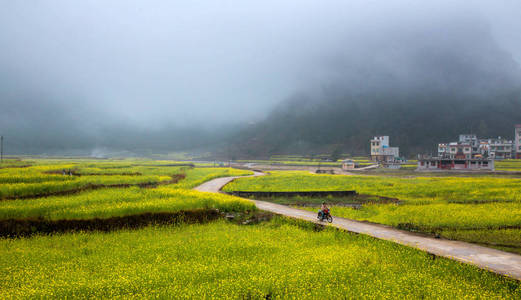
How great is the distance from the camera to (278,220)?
16969 mm

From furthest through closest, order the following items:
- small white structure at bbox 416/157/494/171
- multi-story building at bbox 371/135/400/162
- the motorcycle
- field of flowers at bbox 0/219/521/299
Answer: multi-story building at bbox 371/135/400/162
small white structure at bbox 416/157/494/171
the motorcycle
field of flowers at bbox 0/219/521/299

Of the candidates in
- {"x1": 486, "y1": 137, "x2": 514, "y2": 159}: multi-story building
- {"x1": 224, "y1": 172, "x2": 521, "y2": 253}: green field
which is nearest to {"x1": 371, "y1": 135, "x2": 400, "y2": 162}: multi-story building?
{"x1": 486, "y1": 137, "x2": 514, "y2": 159}: multi-story building

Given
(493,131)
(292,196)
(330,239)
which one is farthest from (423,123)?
(330,239)

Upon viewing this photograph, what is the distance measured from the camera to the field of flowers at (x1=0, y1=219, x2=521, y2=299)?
319 inches

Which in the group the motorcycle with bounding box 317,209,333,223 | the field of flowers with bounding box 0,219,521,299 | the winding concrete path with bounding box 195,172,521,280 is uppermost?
the motorcycle with bounding box 317,209,333,223

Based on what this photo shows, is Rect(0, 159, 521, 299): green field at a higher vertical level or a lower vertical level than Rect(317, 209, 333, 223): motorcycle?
lower

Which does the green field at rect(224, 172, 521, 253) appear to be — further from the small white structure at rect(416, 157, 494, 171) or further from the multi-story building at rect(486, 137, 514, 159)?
the multi-story building at rect(486, 137, 514, 159)

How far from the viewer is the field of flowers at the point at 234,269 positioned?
811 cm

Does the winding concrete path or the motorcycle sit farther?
the motorcycle

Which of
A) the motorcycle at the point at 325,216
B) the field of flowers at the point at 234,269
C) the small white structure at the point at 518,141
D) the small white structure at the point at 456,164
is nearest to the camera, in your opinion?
the field of flowers at the point at 234,269

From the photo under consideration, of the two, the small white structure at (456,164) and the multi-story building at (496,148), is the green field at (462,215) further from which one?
the multi-story building at (496,148)

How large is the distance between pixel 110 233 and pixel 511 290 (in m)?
14.9

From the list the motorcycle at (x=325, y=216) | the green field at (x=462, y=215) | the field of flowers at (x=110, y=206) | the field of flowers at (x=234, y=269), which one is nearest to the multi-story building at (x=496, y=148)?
the green field at (x=462, y=215)

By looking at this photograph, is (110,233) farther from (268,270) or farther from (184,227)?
(268,270)
